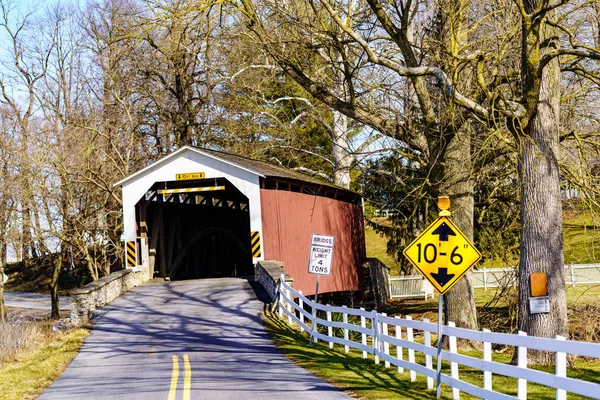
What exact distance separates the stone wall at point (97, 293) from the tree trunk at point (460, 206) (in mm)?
8950

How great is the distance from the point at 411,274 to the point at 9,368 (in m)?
25.9

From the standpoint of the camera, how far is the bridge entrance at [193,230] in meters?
27.1

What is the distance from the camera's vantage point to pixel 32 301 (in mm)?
44281

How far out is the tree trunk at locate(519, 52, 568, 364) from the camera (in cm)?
1307

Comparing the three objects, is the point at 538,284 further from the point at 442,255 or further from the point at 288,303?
the point at 288,303

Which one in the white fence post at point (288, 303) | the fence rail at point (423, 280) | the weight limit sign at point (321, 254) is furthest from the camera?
the fence rail at point (423, 280)

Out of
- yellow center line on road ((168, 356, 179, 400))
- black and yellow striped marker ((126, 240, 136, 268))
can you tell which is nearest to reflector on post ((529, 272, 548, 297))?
yellow center line on road ((168, 356, 179, 400))

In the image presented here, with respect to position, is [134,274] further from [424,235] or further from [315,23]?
[424,235]

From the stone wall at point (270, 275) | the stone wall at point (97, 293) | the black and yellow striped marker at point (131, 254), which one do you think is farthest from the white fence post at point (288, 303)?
the black and yellow striped marker at point (131, 254)

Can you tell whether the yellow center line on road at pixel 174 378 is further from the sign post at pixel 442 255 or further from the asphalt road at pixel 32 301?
the asphalt road at pixel 32 301

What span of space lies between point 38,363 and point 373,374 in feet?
21.0

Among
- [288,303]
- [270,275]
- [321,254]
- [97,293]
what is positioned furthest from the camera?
[270,275]

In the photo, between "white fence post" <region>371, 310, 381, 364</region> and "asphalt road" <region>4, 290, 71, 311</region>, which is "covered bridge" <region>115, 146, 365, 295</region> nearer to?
"white fence post" <region>371, 310, 381, 364</region>

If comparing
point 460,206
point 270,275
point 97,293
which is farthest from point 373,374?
point 97,293
